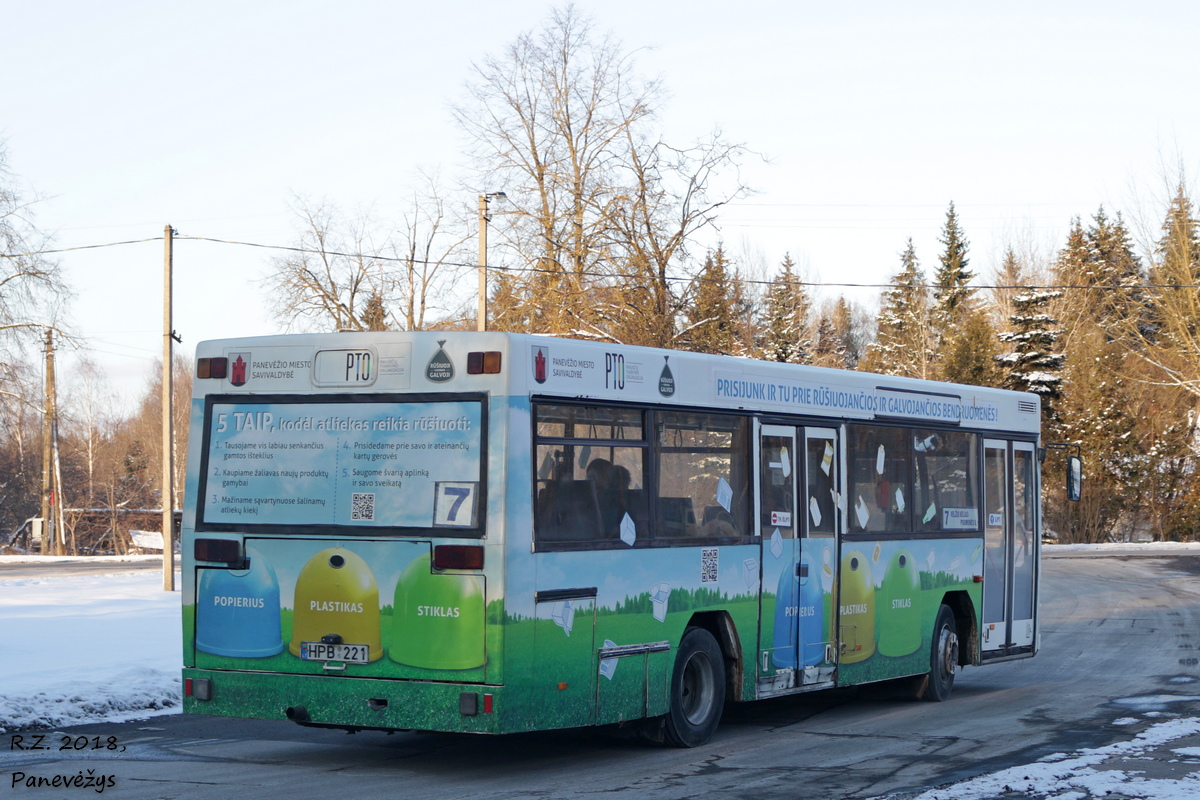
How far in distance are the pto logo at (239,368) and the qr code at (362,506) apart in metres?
1.16

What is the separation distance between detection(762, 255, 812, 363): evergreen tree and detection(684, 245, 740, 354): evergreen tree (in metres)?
34.2

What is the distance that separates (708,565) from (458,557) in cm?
238

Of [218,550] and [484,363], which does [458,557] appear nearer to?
[484,363]

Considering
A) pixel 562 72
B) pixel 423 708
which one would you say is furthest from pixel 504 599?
pixel 562 72

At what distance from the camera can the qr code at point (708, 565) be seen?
9.59 meters

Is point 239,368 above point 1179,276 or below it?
below

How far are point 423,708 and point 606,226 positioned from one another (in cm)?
2667

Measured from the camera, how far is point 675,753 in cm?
927

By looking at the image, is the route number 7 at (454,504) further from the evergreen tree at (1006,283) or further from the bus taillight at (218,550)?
the evergreen tree at (1006,283)

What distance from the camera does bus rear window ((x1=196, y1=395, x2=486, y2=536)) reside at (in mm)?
8070

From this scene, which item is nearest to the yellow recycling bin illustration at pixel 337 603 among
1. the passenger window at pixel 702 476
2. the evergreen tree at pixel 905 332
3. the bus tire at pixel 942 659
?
the passenger window at pixel 702 476

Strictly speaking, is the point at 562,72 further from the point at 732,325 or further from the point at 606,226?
the point at 732,325

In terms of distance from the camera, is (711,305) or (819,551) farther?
(711,305)

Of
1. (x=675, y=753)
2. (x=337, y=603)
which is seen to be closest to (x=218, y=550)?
(x=337, y=603)
